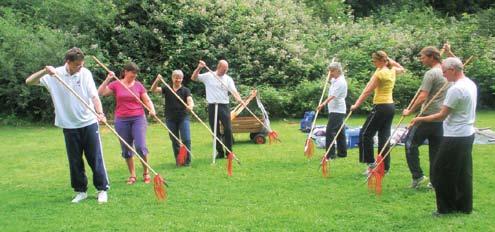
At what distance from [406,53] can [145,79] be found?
27.7ft

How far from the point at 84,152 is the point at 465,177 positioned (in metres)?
4.59

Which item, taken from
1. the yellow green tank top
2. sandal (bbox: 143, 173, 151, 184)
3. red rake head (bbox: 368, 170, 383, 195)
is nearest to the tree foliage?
sandal (bbox: 143, 173, 151, 184)

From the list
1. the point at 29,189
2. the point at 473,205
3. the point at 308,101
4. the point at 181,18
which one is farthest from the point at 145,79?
the point at 473,205

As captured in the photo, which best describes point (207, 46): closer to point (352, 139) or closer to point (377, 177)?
point (352, 139)

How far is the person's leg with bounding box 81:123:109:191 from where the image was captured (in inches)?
292

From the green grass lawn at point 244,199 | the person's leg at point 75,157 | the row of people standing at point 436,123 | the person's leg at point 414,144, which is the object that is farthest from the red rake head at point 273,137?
the person's leg at point 75,157

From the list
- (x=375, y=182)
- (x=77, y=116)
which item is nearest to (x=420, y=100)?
(x=375, y=182)

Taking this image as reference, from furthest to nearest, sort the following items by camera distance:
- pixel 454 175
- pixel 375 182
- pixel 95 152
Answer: pixel 375 182
pixel 95 152
pixel 454 175

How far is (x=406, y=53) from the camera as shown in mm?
19266

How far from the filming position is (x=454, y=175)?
6324 millimetres

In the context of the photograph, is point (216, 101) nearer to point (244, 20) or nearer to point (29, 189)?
point (29, 189)

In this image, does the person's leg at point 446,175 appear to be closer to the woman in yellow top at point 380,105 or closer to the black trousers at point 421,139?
the black trousers at point 421,139

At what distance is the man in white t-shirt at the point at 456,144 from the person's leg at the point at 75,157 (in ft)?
13.9

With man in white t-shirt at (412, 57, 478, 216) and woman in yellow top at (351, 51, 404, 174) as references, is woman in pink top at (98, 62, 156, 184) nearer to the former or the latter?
woman in yellow top at (351, 51, 404, 174)
